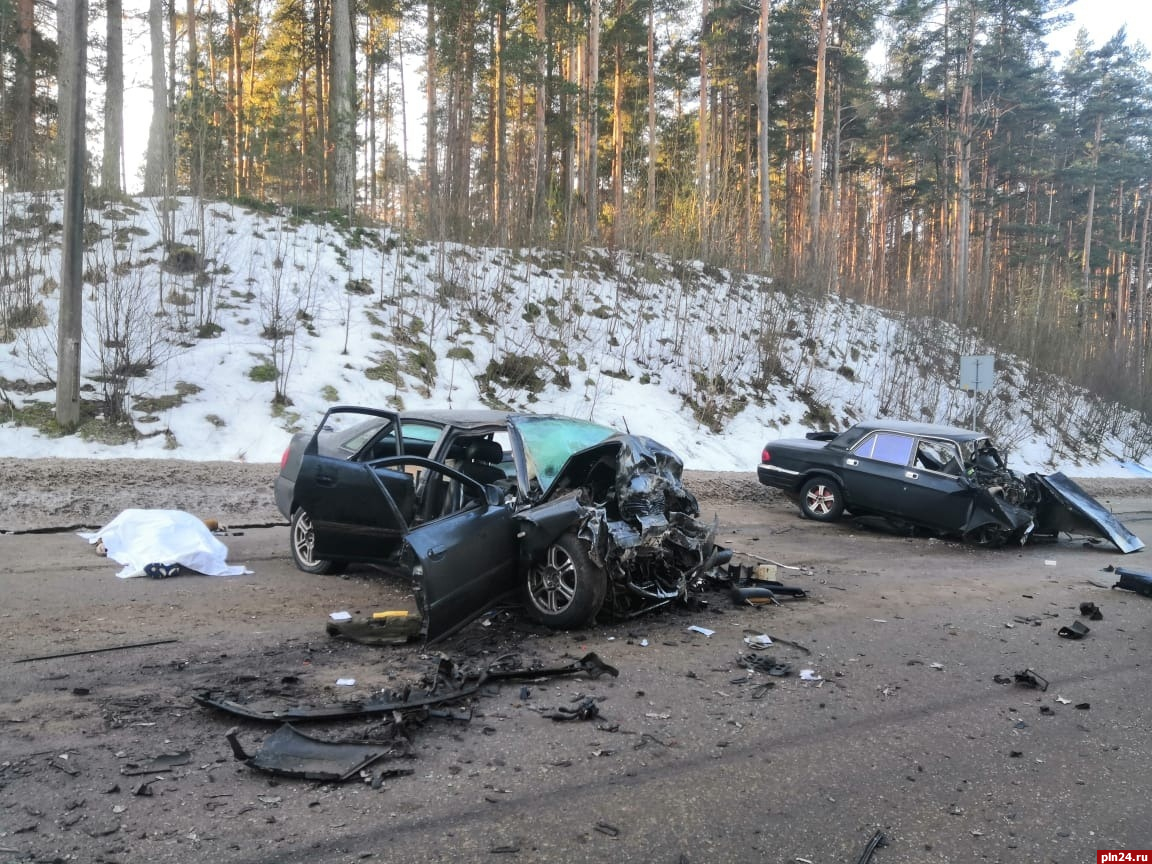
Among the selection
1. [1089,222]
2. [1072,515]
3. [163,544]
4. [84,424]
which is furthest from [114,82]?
[1089,222]

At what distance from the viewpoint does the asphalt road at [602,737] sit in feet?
9.39

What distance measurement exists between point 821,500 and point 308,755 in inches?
361

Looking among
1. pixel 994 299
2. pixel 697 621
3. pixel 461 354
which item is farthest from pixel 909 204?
pixel 697 621

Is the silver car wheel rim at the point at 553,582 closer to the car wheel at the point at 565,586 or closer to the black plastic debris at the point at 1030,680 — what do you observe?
the car wheel at the point at 565,586

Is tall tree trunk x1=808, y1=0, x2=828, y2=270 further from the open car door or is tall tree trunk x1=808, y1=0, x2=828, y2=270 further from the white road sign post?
the open car door

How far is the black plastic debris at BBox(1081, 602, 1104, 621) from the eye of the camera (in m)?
6.45

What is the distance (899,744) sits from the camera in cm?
380

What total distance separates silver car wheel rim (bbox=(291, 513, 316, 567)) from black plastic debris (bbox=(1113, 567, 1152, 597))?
787 cm

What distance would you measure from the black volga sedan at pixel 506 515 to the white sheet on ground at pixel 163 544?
2.50 feet

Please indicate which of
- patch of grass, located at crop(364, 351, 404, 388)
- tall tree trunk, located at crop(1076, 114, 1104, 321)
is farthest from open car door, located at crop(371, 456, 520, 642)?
tall tree trunk, located at crop(1076, 114, 1104, 321)

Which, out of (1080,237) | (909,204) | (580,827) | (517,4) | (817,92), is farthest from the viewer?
(1080,237)

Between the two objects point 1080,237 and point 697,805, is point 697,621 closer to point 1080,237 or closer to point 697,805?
point 697,805

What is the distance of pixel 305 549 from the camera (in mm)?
6801

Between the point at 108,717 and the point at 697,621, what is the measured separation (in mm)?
3857
